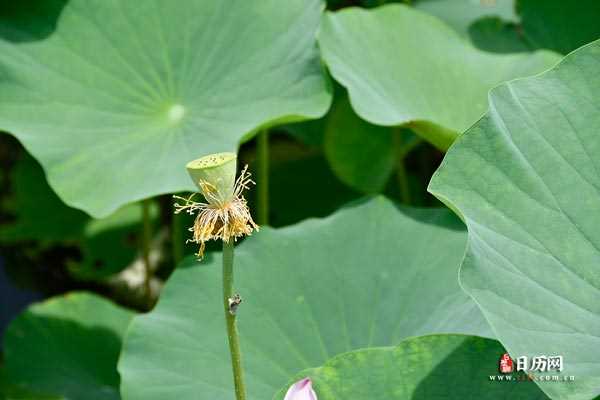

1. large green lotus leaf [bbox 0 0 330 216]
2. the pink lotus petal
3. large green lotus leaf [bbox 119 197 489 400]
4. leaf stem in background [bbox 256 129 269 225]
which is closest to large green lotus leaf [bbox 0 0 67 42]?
large green lotus leaf [bbox 0 0 330 216]

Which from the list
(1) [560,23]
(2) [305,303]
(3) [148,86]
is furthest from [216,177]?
(1) [560,23]

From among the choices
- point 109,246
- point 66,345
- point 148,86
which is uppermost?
point 148,86

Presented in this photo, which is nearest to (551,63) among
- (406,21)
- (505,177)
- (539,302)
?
(406,21)

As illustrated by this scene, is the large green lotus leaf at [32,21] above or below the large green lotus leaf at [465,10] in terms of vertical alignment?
above

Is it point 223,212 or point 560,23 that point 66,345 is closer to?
point 223,212

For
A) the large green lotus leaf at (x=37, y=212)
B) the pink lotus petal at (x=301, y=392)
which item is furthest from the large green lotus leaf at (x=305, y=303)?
the large green lotus leaf at (x=37, y=212)

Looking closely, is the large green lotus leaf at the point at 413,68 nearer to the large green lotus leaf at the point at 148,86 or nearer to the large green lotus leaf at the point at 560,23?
the large green lotus leaf at the point at 148,86
